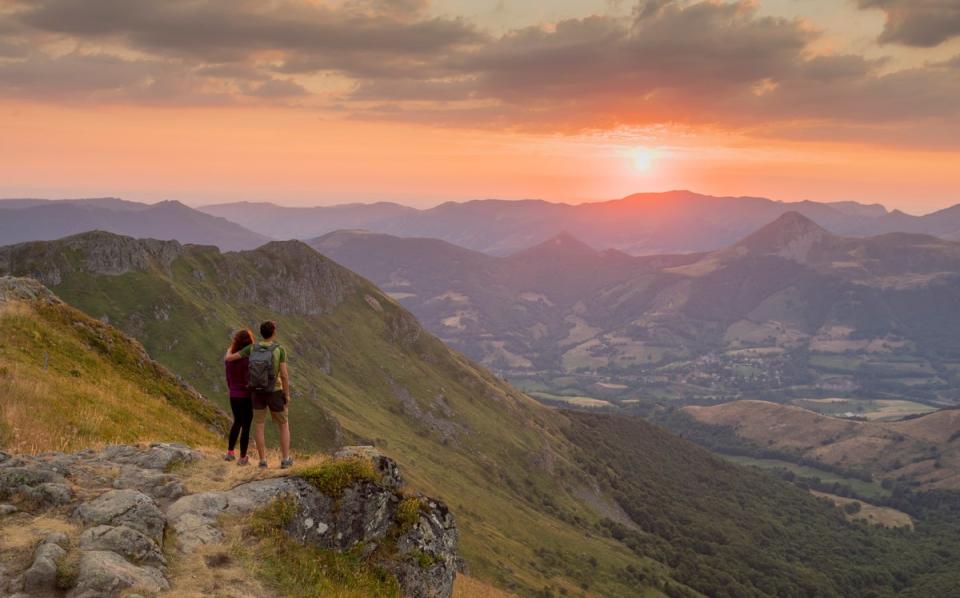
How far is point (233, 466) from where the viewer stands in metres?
25.8

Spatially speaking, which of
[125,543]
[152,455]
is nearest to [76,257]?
[152,455]

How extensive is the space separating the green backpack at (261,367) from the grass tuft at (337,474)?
413 centimetres

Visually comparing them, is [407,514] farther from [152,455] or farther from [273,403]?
[152,455]

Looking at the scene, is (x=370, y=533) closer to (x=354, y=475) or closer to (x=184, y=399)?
(x=354, y=475)

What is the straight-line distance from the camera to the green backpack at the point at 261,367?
2503 centimetres

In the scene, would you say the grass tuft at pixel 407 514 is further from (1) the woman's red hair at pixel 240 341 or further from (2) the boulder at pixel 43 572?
(2) the boulder at pixel 43 572

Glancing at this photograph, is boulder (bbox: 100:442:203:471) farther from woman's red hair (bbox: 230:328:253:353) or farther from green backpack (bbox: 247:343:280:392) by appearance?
woman's red hair (bbox: 230:328:253:353)

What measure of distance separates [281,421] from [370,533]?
20.0ft

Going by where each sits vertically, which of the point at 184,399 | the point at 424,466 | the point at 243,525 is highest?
the point at 243,525

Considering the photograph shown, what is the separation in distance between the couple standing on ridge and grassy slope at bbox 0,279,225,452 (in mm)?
8913

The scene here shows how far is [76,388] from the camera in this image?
1390 inches

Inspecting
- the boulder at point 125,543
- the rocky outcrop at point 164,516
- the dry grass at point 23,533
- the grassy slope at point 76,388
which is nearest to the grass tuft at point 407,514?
the rocky outcrop at point 164,516

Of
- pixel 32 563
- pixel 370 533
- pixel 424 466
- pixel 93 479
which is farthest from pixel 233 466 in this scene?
pixel 424 466

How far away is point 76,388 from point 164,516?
19945 mm
